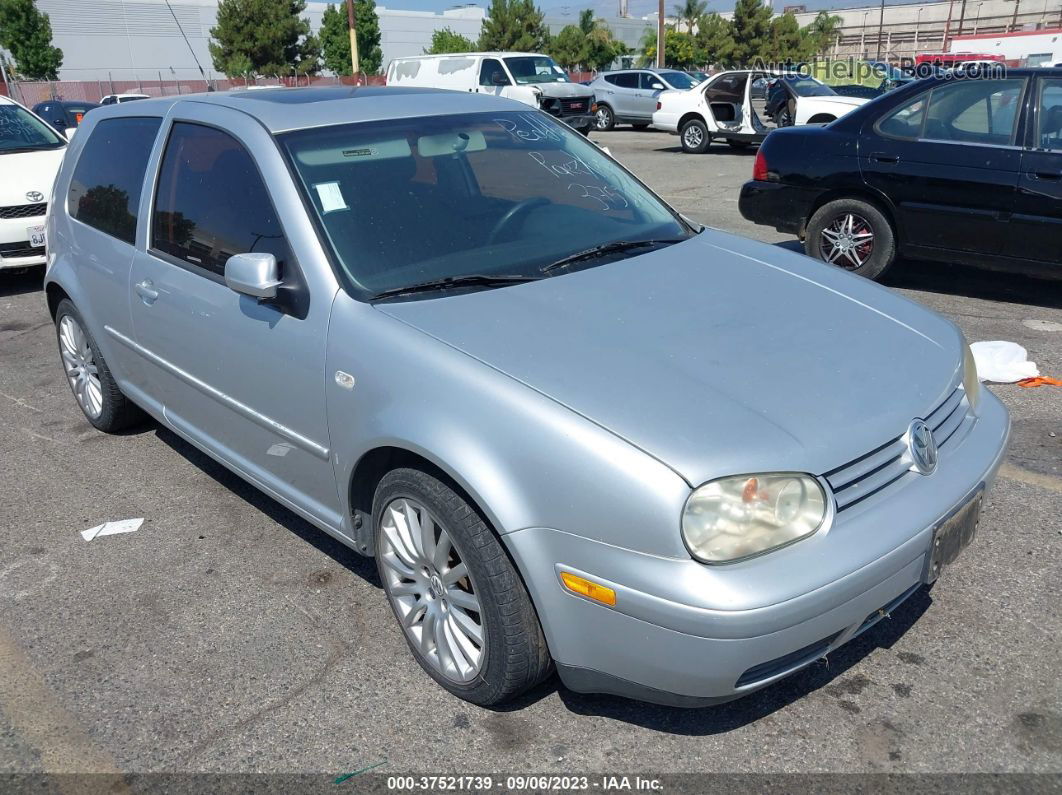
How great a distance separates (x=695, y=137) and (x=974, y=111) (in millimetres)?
12200

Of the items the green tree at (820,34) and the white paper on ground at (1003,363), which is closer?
the white paper on ground at (1003,363)

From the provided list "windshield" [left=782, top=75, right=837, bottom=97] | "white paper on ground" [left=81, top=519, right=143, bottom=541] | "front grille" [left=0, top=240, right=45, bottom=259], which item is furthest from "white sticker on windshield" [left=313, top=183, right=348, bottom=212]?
"windshield" [left=782, top=75, right=837, bottom=97]

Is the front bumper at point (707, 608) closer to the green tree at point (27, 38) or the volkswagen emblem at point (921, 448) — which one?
the volkswagen emblem at point (921, 448)

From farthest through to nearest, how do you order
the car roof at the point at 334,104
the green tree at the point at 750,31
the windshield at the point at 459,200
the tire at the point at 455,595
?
the green tree at the point at 750,31
the car roof at the point at 334,104
the windshield at the point at 459,200
the tire at the point at 455,595

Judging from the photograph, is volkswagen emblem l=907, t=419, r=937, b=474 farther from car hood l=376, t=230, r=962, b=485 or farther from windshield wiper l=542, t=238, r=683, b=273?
windshield wiper l=542, t=238, r=683, b=273

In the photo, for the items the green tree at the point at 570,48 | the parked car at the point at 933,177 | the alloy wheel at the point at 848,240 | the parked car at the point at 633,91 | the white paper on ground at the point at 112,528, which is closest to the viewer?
the white paper on ground at the point at 112,528

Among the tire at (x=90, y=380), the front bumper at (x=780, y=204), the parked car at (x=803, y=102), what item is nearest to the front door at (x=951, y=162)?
the front bumper at (x=780, y=204)

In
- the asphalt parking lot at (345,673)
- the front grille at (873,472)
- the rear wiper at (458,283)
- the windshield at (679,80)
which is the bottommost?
the asphalt parking lot at (345,673)

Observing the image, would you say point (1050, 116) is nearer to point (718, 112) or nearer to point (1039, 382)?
point (1039, 382)

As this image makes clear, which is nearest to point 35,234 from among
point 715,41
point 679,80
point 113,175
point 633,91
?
point 113,175

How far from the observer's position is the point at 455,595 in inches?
105

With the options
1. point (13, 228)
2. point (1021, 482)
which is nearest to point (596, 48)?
point (13, 228)

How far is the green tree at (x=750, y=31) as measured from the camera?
53.3 metres

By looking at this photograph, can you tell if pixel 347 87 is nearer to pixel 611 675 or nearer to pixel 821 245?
pixel 611 675
